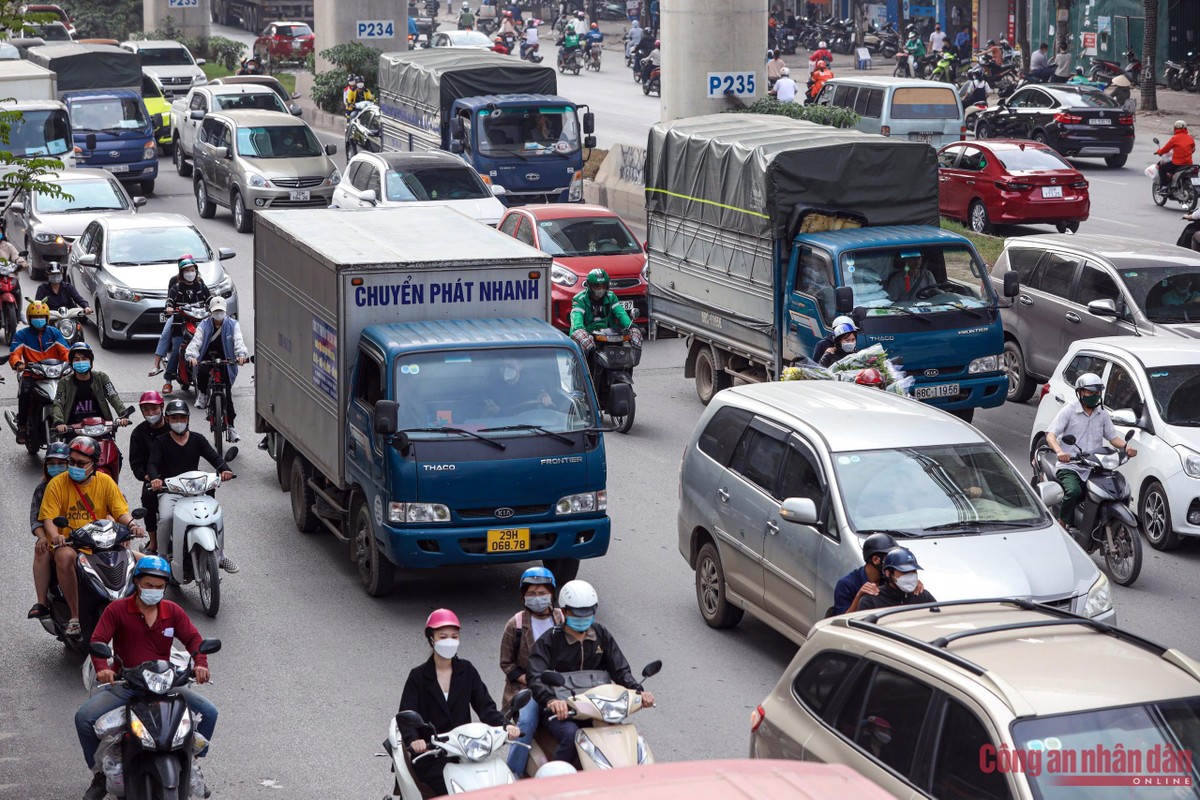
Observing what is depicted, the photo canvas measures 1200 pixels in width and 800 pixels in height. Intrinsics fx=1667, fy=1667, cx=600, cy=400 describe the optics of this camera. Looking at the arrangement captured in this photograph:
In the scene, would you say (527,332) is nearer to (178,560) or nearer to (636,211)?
(178,560)

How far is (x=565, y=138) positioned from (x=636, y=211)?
2.09 m

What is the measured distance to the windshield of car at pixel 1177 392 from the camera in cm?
1377

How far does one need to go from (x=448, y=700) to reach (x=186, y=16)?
5969 cm

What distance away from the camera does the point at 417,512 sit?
11664 mm

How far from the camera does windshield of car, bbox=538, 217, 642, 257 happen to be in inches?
854

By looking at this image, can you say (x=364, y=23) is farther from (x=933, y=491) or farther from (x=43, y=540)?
(x=933, y=491)

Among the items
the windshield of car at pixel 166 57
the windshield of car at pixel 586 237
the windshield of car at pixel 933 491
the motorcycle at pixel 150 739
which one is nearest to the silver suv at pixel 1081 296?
the windshield of car at pixel 586 237

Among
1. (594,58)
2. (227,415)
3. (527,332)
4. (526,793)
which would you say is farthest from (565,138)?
(594,58)

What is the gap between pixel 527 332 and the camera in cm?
1247

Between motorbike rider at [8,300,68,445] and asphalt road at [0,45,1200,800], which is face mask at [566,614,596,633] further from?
motorbike rider at [8,300,68,445]

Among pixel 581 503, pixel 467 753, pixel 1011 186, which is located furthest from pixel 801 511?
pixel 1011 186

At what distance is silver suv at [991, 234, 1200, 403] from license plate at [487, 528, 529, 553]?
7.66 metres

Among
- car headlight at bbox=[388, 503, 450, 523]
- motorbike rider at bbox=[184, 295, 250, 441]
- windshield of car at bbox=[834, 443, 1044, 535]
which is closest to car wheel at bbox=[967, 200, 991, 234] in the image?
motorbike rider at bbox=[184, 295, 250, 441]

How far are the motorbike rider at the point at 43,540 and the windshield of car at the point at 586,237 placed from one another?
10764 millimetres
